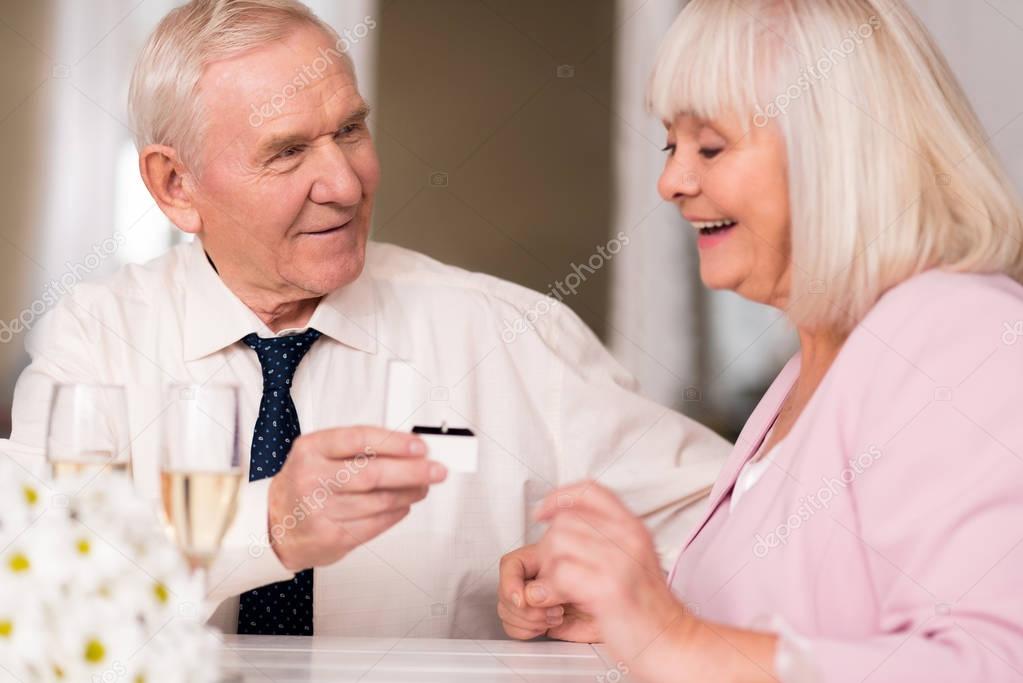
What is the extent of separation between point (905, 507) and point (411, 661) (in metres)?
0.54

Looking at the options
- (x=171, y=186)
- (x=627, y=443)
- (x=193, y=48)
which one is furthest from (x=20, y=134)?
(x=627, y=443)

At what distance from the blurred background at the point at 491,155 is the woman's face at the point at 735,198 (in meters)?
2.23

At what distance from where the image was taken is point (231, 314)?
1955 mm

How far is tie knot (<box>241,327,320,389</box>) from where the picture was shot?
1.92 meters

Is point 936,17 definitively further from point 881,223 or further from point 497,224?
point 881,223

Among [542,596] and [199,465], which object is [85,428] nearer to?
[199,465]

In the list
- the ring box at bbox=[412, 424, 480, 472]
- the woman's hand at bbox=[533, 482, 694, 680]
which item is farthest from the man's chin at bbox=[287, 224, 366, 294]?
the woman's hand at bbox=[533, 482, 694, 680]

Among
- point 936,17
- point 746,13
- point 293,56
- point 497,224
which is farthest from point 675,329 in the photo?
point 746,13

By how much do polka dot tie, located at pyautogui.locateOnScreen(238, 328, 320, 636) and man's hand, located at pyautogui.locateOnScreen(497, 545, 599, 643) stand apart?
1.69ft

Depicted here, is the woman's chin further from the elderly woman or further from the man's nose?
the man's nose

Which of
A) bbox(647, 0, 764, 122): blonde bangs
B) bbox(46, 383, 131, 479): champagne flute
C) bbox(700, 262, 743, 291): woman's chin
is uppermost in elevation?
A: bbox(647, 0, 764, 122): blonde bangs

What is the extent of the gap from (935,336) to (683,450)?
3.58 feet

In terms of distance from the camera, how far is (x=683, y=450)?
2.04 meters

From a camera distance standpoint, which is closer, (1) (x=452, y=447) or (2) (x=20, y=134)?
(1) (x=452, y=447)
